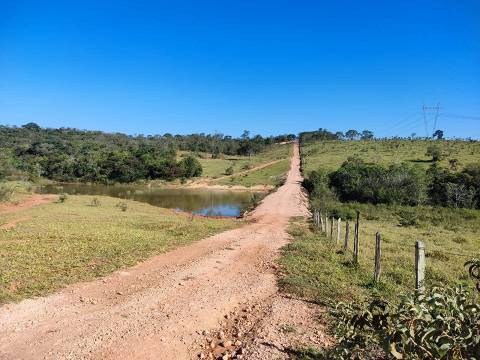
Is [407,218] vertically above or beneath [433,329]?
beneath

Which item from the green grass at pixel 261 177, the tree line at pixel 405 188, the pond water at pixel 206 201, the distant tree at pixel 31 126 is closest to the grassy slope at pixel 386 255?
→ the tree line at pixel 405 188

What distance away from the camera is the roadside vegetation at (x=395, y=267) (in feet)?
11.6

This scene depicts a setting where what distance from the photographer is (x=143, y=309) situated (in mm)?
9242

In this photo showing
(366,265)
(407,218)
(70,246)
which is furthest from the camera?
(407,218)

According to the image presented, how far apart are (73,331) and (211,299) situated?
3.22 m

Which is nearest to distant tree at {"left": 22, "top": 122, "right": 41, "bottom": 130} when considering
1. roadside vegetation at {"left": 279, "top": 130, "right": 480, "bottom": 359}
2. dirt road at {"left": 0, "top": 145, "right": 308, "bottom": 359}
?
roadside vegetation at {"left": 279, "top": 130, "right": 480, "bottom": 359}

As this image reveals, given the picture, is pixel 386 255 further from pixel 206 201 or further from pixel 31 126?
pixel 31 126

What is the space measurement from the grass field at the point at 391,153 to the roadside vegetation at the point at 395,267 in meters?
9.87

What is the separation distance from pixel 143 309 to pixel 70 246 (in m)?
7.37

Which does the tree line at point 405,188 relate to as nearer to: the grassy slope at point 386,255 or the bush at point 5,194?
the grassy slope at point 386,255

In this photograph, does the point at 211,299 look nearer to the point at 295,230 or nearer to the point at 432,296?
the point at 432,296

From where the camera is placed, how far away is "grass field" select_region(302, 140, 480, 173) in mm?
71875

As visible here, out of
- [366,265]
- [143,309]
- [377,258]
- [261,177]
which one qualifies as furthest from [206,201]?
[143,309]

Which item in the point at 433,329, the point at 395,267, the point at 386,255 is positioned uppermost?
the point at 433,329
